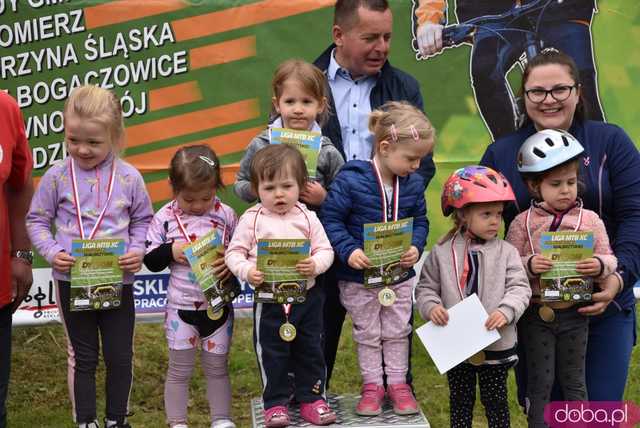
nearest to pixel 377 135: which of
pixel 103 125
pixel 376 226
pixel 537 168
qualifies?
pixel 376 226

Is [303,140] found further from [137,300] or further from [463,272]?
[137,300]

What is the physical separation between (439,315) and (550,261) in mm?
503

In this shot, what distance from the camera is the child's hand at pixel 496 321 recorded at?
356cm

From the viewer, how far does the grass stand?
17.9 ft

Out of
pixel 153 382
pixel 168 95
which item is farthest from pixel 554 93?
pixel 153 382

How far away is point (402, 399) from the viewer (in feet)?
12.4

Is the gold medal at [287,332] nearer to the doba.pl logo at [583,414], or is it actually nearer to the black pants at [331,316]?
the black pants at [331,316]

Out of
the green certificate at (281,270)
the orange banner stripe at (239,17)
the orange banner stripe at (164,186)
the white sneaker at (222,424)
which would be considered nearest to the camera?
the green certificate at (281,270)

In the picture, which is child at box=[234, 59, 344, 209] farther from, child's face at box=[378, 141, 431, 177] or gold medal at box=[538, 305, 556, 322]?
gold medal at box=[538, 305, 556, 322]

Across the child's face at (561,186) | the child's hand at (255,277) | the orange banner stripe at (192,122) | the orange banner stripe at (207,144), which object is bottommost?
the child's hand at (255,277)

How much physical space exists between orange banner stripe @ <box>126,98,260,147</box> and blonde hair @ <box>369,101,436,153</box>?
77.3 inches

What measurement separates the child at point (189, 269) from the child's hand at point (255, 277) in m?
0.25

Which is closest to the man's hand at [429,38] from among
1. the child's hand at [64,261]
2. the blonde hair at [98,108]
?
the blonde hair at [98,108]

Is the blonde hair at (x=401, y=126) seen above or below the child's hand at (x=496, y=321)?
above
